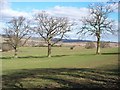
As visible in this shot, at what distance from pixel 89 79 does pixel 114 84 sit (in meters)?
2.20

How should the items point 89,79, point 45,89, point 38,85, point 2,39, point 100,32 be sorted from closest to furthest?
point 45,89 → point 38,85 → point 89,79 → point 100,32 → point 2,39

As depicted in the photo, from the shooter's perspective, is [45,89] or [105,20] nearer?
[45,89]

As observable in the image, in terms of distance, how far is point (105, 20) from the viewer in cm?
7044

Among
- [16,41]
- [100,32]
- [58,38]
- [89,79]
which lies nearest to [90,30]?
[100,32]

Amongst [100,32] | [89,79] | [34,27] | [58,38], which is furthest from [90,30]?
[89,79]

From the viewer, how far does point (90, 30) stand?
228 ft

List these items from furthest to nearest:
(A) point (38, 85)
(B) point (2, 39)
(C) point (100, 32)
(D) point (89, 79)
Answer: (B) point (2, 39) → (C) point (100, 32) → (D) point (89, 79) → (A) point (38, 85)

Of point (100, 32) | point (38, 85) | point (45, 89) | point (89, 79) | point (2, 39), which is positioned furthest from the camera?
point (2, 39)

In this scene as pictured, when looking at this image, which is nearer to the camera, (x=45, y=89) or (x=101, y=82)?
(x=45, y=89)

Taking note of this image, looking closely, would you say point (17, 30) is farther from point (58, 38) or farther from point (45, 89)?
point (45, 89)

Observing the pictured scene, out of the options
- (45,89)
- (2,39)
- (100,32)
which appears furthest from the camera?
(2,39)

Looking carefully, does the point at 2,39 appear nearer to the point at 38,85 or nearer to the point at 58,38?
the point at 58,38

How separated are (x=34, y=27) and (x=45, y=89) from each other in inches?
2231

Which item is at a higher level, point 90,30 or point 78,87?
point 90,30
